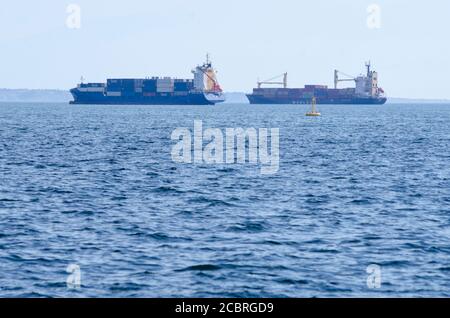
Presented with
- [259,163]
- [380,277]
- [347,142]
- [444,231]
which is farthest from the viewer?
[347,142]

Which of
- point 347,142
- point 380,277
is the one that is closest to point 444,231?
point 380,277

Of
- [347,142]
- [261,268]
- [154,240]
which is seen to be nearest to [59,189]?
[154,240]

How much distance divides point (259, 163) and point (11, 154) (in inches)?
984

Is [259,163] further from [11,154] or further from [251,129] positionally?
[251,129]

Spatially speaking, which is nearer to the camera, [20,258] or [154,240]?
[20,258]

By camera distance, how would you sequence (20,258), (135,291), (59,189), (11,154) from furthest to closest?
1. (11,154)
2. (59,189)
3. (20,258)
4. (135,291)

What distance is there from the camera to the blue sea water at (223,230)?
21.7m

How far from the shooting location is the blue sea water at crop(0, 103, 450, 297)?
71.2 feet

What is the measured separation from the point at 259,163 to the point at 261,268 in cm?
3974

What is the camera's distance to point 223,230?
30203 millimetres

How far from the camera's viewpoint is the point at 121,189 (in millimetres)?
43562

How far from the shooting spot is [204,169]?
57.9 metres
